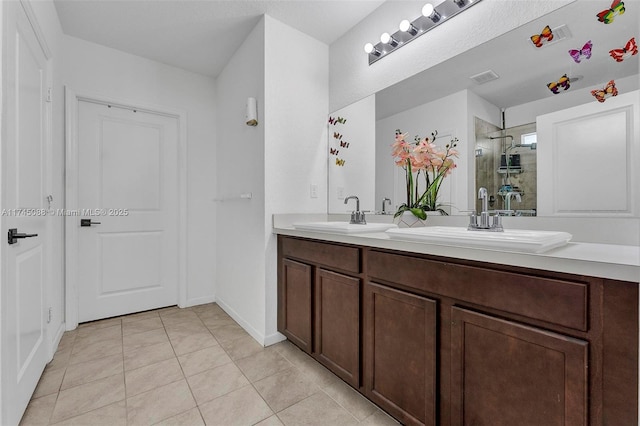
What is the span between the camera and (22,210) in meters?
1.38

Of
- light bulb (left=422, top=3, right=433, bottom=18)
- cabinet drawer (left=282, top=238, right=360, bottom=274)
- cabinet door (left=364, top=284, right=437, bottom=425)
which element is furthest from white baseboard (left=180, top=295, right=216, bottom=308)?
light bulb (left=422, top=3, right=433, bottom=18)

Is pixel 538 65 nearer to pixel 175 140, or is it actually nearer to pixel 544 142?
pixel 544 142

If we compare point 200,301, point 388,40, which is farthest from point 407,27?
point 200,301

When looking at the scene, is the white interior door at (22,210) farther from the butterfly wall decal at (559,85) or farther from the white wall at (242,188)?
the butterfly wall decal at (559,85)

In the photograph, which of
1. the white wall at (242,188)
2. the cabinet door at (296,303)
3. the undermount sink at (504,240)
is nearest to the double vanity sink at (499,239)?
the undermount sink at (504,240)

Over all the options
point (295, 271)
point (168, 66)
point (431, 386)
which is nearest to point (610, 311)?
point (431, 386)

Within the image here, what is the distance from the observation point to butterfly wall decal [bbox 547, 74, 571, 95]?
124 cm

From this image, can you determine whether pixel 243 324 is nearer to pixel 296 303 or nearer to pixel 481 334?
pixel 296 303

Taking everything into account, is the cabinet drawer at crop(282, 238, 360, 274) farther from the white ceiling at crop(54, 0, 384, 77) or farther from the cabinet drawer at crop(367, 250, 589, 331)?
the white ceiling at crop(54, 0, 384, 77)

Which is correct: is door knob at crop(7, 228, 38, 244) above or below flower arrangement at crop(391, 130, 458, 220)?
below

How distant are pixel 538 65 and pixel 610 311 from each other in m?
1.14

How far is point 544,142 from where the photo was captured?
1.29 meters

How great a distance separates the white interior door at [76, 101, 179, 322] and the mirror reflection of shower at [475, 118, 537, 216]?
108 inches

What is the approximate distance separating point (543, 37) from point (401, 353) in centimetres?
154
